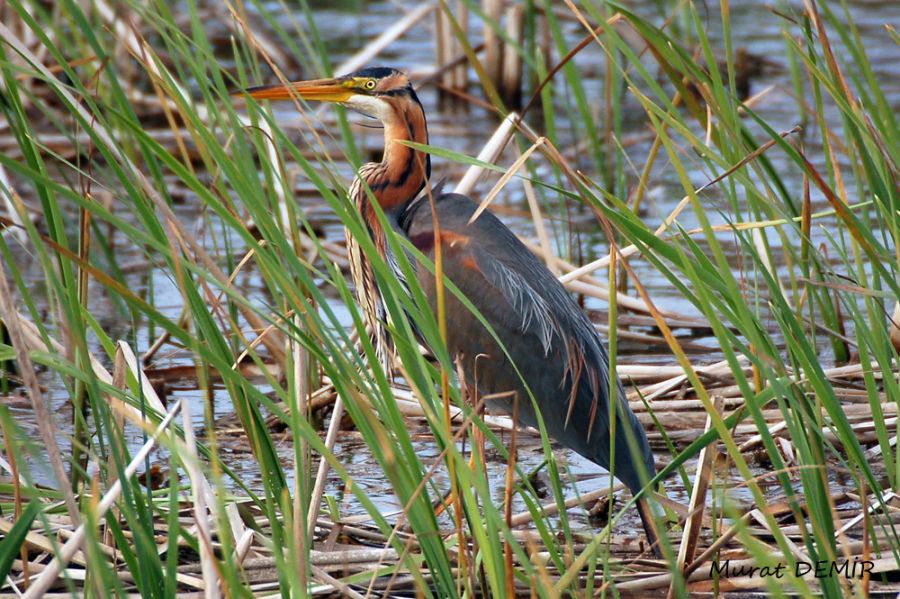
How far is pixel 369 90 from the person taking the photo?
353 cm

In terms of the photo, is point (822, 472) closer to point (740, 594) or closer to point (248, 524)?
point (740, 594)

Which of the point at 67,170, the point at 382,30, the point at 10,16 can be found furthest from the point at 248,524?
the point at 382,30

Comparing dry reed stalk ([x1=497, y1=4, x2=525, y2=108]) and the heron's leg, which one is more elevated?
dry reed stalk ([x1=497, y1=4, x2=525, y2=108])

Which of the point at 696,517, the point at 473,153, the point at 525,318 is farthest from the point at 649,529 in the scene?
the point at 473,153

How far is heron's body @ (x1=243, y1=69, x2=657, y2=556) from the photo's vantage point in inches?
133

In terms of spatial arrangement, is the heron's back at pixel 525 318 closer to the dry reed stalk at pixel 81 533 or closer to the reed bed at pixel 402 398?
the reed bed at pixel 402 398

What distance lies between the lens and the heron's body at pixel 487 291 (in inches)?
133

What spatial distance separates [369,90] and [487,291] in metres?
0.67

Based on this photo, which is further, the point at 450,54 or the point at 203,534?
the point at 450,54

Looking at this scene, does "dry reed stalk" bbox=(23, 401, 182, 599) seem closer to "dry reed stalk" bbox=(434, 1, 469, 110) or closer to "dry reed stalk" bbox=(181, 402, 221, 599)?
"dry reed stalk" bbox=(181, 402, 221, 599)

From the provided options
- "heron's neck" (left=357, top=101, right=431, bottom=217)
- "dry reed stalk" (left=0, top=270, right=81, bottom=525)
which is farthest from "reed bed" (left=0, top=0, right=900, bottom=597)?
"heron's neck" (left=357, top=101, right=431, bottom=217)

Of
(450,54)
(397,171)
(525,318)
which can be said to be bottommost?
(525,318)

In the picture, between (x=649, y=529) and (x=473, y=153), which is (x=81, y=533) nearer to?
(x=649, y=529)

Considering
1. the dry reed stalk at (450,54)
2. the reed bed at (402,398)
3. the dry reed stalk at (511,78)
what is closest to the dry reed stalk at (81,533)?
the reed bed at (402,398)
